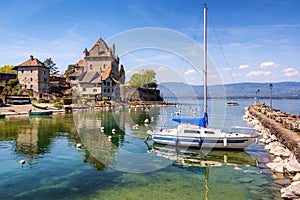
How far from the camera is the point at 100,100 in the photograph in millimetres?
96688

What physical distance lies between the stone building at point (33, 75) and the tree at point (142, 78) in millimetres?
45688

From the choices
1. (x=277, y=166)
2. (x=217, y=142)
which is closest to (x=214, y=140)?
(x=217, y=142)

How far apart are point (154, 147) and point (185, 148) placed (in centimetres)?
359

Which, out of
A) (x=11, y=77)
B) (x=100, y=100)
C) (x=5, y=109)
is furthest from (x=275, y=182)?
(x=11, y=77)

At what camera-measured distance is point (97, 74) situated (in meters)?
100

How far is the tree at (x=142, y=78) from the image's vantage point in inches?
4941

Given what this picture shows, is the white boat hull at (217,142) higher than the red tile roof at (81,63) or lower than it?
lower

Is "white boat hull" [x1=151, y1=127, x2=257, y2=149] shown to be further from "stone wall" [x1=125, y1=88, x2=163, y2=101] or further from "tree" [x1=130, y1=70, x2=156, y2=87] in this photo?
"tree" [x1=130, y1=70, x2=156, y2=87]

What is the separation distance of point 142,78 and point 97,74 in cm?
3574

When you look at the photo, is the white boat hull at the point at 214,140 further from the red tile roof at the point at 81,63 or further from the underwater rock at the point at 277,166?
the red tile roof at the point at 81,63

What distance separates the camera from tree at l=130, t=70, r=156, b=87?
126 meters

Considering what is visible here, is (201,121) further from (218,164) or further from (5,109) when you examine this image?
(5,109)

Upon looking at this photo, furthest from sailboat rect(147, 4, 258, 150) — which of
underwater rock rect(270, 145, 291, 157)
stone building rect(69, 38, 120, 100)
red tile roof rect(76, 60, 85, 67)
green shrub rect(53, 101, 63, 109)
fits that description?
red tile roof rect(76, 60, 85, 67)

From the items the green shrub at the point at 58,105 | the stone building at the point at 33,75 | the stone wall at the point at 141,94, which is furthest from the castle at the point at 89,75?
the green shrub at the point at 58,105
